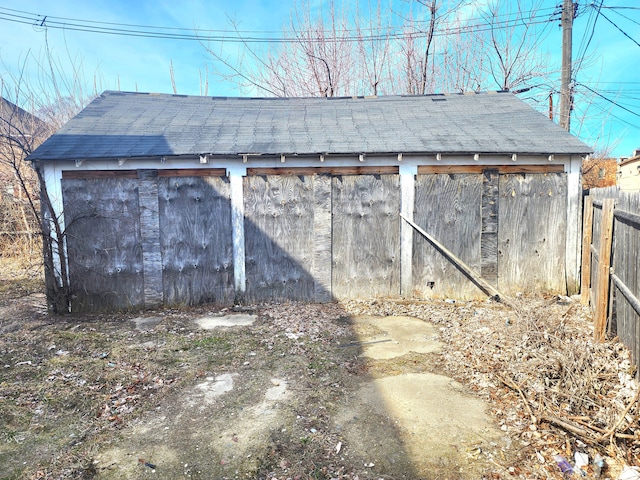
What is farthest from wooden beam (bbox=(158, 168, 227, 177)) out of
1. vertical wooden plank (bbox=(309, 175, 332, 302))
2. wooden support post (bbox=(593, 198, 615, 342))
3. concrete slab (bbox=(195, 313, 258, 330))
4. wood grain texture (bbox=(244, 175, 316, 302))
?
wooden support post (bbox=(593, 198, 615, 342))

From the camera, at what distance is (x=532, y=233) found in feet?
20.9

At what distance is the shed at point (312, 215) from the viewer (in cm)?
616

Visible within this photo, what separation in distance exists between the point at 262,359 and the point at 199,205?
9.76 ft

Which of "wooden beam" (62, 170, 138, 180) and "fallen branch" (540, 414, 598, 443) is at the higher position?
"wooden beam" (62, 170, 138, 180)

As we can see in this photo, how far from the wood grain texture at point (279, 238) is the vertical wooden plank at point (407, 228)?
144 centimetres

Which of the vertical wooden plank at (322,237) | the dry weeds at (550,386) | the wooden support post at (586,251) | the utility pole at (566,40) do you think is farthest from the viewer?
the utility pole at (566,40)

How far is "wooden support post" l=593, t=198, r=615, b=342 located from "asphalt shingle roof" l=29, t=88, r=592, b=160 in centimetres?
215

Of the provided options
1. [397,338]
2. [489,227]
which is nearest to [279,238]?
[397,338]

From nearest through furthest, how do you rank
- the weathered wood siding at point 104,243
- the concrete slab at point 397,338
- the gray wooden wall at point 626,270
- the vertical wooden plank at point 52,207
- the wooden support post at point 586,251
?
the gray wooden wall at point 626,270 < the concrete slab at point 397,338 < the wooden support post at point 586,251 < the vertical wooden plank at point 52,207 < the weathered wood siding at point 104,243

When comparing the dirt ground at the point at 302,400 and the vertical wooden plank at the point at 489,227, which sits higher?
the vertical wooden plank at the point at 489,227

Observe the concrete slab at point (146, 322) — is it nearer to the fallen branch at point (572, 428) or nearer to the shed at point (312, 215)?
the shed at point (312, 215)

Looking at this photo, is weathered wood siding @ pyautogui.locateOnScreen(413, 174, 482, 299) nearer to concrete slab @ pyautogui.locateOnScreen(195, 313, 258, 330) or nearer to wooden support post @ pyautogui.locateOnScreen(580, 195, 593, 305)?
wooden support post @ pyautogui.locateOnScreen(580, 195, 593, 305)

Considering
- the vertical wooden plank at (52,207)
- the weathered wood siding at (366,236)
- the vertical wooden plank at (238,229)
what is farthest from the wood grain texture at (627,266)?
the vertical wooden plank at (52,207)

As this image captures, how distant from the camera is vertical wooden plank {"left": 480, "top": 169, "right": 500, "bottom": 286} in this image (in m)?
6.31
